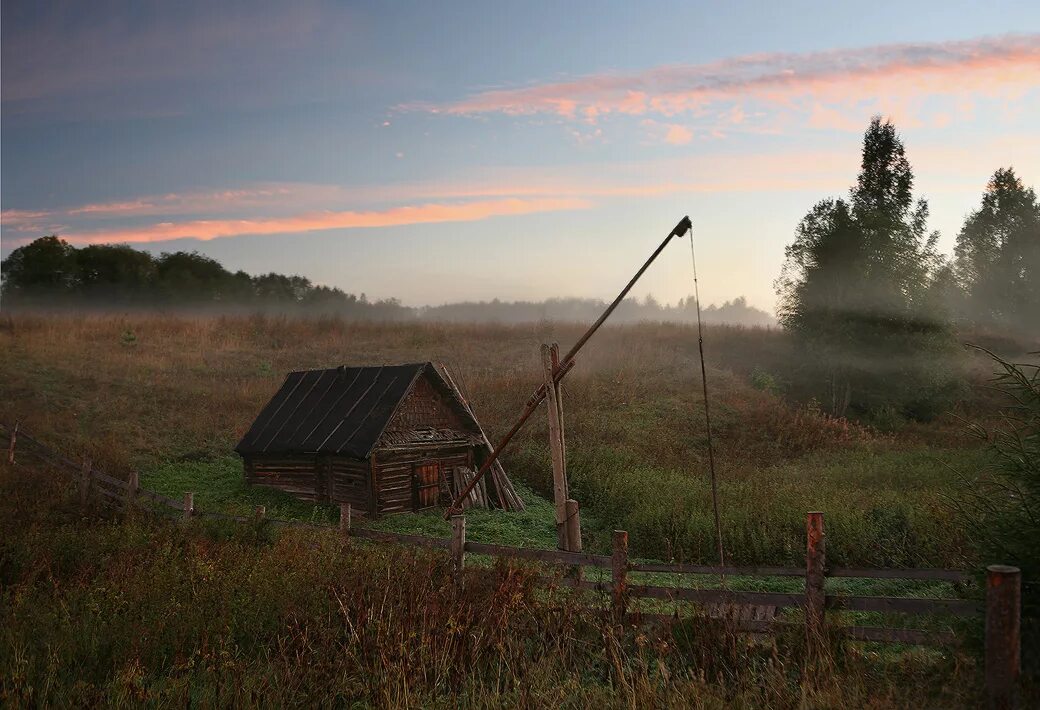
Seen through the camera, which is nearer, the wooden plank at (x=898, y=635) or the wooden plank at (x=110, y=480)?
the wooden plank at (x=898, y=635)

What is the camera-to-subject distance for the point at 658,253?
13453 mm

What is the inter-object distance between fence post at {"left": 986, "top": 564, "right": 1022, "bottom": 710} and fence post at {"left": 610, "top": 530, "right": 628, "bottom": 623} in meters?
3.57

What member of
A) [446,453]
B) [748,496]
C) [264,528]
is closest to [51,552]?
[264,528]

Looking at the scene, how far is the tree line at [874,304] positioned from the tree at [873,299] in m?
0.05

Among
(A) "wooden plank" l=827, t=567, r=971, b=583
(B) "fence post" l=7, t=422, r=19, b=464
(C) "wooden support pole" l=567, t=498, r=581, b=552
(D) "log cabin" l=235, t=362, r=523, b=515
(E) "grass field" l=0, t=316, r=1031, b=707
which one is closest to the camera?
(E) "grass field" l=0, t=316, r=1031, b=707

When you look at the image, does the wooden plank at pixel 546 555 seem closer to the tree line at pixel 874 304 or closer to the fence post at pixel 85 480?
the fence post at pixel 85 480

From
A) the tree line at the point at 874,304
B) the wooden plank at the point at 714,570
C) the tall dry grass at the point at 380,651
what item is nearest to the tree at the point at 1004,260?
the tree line at the point at 874,304

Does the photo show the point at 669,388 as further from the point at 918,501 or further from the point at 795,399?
the point at 918,501

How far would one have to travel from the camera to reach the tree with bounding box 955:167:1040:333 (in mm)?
56219

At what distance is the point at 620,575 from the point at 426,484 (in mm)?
12775

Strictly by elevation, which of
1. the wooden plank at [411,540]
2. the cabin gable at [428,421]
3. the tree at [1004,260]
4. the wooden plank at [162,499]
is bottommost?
the wooden plank at [162,499]

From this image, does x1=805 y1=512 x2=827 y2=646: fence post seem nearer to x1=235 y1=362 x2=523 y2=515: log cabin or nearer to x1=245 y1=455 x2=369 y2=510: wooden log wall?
x1=235 y1=362 x2=523 y2=515: log cabin

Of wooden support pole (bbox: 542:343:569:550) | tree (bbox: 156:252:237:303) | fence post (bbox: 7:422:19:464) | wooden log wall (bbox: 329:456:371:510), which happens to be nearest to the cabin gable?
wooden log wall (bbox: 329:456:371:510)

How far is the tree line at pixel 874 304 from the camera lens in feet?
117
